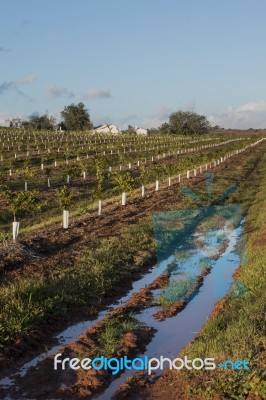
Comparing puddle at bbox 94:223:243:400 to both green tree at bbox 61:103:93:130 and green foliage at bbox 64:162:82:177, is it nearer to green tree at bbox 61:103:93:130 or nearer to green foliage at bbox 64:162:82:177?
green foliage at bbox 64:162:82:177

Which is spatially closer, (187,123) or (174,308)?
(174,308)

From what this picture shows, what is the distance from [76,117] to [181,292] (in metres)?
139

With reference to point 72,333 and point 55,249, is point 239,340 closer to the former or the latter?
point 72,333

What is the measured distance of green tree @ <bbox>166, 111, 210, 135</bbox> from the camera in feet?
562

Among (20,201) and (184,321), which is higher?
(20,201)

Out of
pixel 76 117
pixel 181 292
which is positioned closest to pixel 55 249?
pixel 181 292

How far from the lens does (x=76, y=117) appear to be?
490ft

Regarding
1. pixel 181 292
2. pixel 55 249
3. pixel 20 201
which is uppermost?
pixel 20 201

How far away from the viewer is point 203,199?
32938mm

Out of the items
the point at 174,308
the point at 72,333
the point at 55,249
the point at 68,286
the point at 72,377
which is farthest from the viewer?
the point at 55,249

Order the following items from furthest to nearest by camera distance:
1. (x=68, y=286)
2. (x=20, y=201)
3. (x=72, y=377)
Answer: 1. (x=20, y=201)
2. (x=68, y=286)
3. (x=72, y=377)

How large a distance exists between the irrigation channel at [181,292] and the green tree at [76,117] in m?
129

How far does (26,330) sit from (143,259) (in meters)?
7.65

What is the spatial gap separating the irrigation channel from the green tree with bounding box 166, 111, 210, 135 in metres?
149
